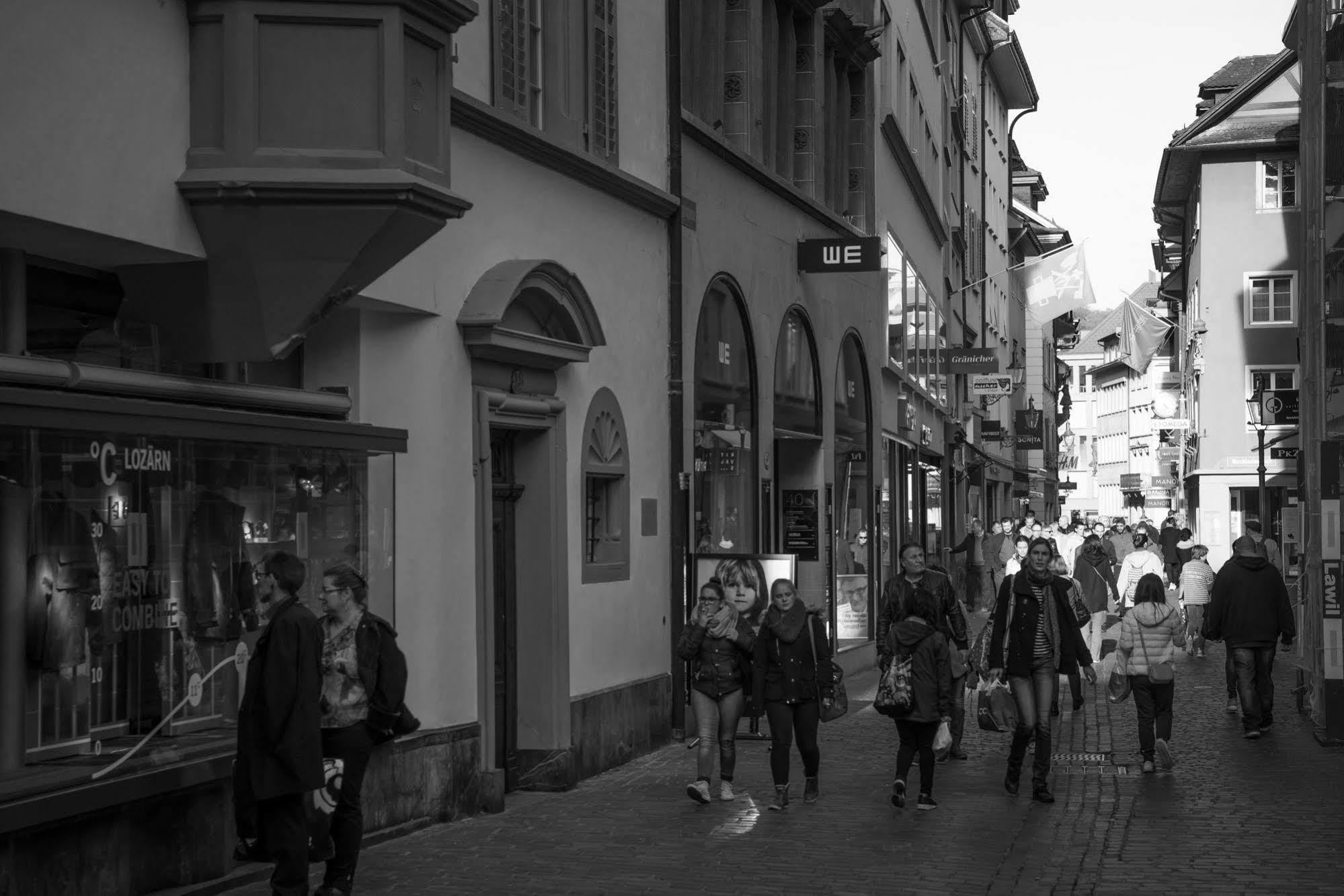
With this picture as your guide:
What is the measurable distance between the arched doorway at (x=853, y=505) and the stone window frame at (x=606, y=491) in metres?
8.77

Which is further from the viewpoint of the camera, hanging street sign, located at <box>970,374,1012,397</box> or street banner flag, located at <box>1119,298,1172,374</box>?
street banner flag, located at <box>1119,298,1172,374</box>

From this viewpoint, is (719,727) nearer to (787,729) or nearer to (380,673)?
(787,729)

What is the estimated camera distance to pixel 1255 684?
1809cm

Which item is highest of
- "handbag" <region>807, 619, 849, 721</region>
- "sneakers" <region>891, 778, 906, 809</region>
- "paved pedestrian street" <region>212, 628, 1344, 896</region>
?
"handbag" <region>807, 619, 849, 721</region>

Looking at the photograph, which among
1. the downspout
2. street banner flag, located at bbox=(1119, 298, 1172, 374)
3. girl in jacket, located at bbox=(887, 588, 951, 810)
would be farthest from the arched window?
street banner flag, located at bbox=(1119, 298, 1172, 374)

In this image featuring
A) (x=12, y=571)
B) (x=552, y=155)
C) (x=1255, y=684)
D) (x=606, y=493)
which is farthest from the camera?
(x=1255, y=684)

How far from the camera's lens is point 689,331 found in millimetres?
18094

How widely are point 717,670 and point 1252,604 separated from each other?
7063 millimetres

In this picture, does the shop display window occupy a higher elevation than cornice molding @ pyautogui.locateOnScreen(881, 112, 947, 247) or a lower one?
lower

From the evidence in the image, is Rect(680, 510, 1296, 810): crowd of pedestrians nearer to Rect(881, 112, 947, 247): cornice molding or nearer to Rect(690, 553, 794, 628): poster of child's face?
Rect(690, 553, 794, 628): poster of child's face

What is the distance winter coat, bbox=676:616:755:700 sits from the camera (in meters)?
13.6

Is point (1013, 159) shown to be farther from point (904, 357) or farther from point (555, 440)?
point (555, 440)

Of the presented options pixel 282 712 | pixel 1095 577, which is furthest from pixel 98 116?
pixel 1095 577

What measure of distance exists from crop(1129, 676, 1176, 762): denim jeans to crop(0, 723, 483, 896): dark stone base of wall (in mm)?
5636
